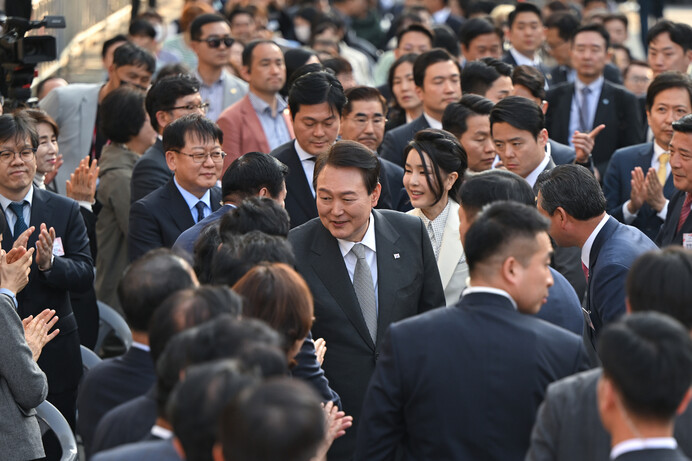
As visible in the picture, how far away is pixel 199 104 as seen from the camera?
245 inches

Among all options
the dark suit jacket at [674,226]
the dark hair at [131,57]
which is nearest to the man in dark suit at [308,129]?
the dark suit jacket at [674,226]

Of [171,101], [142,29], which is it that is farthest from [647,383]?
[142,29]

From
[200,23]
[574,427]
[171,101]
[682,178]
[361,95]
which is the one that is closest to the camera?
[574,427]

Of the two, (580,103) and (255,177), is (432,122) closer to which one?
(580,103)

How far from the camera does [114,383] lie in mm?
3029

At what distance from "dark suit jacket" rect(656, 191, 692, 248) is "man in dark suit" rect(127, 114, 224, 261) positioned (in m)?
2.39

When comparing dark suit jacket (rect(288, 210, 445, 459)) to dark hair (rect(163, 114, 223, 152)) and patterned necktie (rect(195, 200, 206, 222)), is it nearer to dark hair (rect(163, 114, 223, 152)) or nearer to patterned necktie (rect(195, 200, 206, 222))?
patterned necktie (rect(195, 200, 206, 222))

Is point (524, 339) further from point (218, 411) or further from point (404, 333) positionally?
point (218, 411)

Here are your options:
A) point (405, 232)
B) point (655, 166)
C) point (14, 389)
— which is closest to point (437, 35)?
point (655, 166)

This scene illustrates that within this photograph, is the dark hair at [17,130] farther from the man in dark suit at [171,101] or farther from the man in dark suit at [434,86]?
the man in dark suit at [434,86]

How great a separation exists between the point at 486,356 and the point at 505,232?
37 centimetres

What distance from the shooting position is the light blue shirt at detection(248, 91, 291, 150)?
6810mm

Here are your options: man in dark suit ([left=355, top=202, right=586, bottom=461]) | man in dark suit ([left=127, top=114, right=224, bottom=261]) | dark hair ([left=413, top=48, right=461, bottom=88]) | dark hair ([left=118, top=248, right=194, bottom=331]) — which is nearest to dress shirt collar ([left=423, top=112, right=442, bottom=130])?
dark hair ([left=413, top=48, right=461, bottom=88])

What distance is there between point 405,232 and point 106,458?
2.17 m
